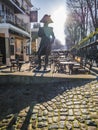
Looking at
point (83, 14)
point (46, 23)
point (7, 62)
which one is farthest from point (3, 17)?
point (83, 14)

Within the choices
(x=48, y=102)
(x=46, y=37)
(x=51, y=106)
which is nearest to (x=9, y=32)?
(x=46, y=37)

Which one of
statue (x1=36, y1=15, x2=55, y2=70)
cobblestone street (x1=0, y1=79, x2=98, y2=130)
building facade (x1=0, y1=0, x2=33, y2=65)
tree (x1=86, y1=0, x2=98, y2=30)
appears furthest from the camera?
tree (x1=86, y1=0, x2=98, y2=30)

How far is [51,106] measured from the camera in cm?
628

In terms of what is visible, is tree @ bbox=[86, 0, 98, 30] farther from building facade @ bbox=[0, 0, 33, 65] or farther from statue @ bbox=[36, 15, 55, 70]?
statue @ bbox=[36, 15, 55, 70]

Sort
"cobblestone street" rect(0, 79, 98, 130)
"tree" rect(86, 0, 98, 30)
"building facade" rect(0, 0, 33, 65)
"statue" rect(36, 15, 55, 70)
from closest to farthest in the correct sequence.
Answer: "cobblestone street" rect(0, 79, 98, 130)
"statue" rect(36, 15, 55, 70)
"building facade" rect(0, 0, 33, 65)
"tree" rect(86, 0, 98, 30)

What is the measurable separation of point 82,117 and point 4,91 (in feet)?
11.8

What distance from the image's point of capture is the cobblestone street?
5.30 metres

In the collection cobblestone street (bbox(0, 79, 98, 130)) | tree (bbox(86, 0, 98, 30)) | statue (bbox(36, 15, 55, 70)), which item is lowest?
cobblestone street (bbox(0, 79, 98, 130))

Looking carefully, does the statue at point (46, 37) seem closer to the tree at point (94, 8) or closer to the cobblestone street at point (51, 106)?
the cobblestone street at point (51, 106)

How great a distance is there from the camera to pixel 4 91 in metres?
7.96

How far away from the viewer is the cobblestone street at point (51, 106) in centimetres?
530

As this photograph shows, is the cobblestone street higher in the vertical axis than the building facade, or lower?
lower

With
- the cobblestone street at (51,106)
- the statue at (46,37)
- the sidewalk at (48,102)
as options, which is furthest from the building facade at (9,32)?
the cobblestone street at (51,106)

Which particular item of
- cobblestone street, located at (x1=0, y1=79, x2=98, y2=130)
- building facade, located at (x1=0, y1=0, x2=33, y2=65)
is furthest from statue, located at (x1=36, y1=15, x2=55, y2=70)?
building facade, located at (x1=0, y1=0, x2=33, y2=65)
